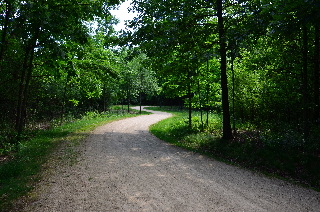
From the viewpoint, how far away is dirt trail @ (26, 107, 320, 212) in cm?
524

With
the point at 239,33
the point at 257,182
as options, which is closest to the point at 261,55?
the point at 239,33

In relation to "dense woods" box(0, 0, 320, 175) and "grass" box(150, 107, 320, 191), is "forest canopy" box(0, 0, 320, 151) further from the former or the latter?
"grass" box(150, 107, 320, 191)

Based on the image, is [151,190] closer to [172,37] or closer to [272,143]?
[272,143]

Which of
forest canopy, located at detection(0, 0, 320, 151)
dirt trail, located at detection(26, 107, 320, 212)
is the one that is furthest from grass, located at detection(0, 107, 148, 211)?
forest canopy, located at detection(0, 0, 320, 151)

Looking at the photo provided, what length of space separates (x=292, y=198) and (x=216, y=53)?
22.6 feet

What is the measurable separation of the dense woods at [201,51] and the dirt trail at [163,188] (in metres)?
3.43

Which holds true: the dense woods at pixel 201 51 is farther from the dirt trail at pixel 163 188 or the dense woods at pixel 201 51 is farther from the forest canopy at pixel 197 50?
the dirt trail at pixel 163 188

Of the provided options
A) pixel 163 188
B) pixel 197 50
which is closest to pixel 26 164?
pixel 163 188

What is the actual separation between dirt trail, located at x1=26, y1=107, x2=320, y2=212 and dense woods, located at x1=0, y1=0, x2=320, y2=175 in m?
3.43

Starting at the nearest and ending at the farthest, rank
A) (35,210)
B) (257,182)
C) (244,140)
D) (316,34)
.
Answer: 1. (35,210)
2. (257,182)
3. (316,34)
4. (244,140)

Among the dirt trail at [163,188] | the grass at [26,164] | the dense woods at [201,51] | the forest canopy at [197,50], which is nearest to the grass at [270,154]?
the dense woods at [201,51]

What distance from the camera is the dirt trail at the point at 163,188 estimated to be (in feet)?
17.2

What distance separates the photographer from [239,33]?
8859mm

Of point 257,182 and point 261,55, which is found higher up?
point 261,55
